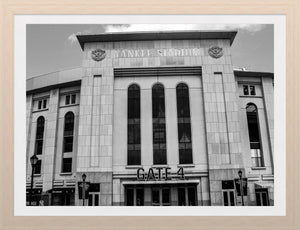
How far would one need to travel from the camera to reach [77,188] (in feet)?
54.8

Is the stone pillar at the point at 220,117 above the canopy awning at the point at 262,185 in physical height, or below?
above

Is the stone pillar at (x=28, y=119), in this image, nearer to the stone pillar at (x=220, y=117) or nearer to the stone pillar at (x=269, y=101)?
the stone pillar at (x=220, y=117)

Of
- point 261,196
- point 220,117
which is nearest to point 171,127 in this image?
point 220,117

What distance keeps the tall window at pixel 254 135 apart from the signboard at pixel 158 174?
5.14 m

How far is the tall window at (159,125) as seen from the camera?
1718 cm

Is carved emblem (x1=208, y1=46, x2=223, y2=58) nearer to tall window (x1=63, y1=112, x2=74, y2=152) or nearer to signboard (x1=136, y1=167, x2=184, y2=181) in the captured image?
signboard (x1=136, y1=167, x2=184, y2=181)

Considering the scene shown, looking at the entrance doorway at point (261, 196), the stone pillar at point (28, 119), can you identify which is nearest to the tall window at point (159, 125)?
the entrance doorway at point (261, 196)

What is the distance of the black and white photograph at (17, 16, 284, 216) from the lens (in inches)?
662

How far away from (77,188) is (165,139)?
18.7 feet

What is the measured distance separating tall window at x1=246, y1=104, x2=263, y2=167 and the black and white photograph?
2.4 inches

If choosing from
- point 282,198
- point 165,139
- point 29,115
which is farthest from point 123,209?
point 29,115

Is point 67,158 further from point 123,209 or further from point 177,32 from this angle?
point 177,32

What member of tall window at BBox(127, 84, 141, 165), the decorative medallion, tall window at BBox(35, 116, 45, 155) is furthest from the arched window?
tall window at BBox(127, 84, 141, 165)

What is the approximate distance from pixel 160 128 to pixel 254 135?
21.0 ft
